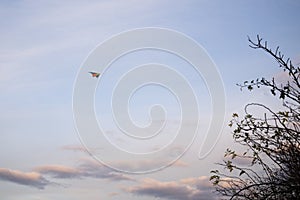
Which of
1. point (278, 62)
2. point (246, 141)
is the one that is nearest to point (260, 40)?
point (278, 62)

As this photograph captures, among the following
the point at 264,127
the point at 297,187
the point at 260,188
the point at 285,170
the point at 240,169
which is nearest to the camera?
the point at 297,187

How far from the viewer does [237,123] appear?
345 inches

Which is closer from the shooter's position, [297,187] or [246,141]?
[297,187]

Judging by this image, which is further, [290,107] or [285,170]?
[290,107]

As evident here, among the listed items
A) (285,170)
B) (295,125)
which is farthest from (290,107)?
(285,170)

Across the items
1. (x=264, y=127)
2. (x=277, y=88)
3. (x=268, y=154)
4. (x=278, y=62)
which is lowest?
(x=268, y=154)

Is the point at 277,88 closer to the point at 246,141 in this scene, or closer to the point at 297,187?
the point at 246,141

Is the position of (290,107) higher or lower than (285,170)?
higher

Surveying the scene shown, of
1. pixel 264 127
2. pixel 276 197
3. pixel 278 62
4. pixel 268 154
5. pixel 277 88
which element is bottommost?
pixel 276 197

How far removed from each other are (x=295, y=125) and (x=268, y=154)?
2.40ft

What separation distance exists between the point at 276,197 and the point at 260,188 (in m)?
0.51

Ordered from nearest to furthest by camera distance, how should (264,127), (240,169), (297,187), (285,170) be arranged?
(297,187), (285,170), (264,127), (240,169)

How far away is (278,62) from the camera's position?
7.85 meters

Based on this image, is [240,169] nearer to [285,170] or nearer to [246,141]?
[246,141]
